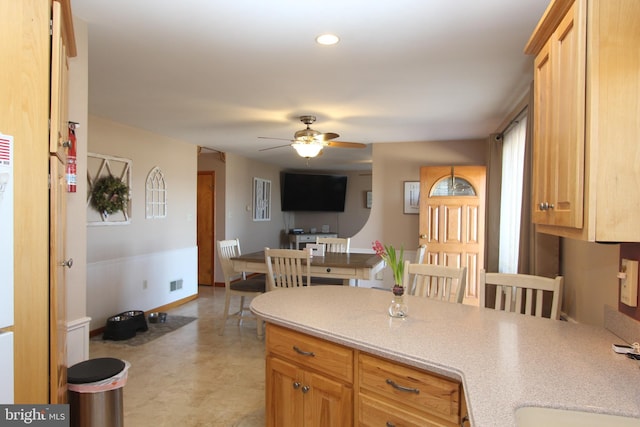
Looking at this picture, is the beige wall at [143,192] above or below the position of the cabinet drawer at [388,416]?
above

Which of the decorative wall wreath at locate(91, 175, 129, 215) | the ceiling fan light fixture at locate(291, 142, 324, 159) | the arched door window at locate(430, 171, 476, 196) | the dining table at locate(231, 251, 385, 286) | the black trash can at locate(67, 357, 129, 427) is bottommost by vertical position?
the black trash can at locate(67, 357, 129, 427)

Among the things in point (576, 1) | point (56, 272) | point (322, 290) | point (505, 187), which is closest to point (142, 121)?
point (322, 290)

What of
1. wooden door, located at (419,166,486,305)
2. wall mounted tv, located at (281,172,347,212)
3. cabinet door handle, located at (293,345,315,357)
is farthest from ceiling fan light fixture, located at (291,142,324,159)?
wall mounted tv, located at (281,172,347,212)

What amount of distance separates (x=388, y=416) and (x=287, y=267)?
2460 millimetres

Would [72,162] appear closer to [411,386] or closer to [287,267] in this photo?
[411,386]

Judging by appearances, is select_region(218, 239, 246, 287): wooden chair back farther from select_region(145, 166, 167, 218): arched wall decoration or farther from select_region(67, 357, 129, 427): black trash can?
select_region(67, 357, 129, 427): black trash can

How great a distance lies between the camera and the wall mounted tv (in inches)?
349

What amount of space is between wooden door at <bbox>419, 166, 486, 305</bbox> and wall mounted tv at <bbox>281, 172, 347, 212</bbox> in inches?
156

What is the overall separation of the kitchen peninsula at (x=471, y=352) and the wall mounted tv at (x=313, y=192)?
21.9 ft

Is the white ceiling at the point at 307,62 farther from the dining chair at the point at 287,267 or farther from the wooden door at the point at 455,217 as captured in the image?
the dining chair at the point at 287,267

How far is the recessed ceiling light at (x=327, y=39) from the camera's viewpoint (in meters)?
2.27

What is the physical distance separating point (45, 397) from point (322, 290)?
4.89 feet

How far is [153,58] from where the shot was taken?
2.64 m

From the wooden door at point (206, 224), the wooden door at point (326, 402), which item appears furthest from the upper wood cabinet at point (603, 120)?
the wooden door at point (206, 224)
